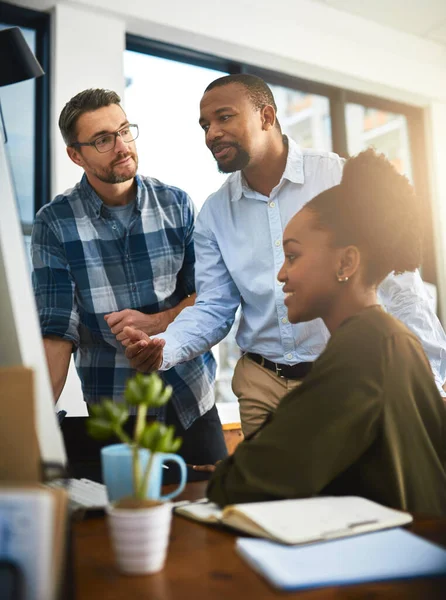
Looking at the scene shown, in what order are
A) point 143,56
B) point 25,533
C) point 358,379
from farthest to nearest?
point 143,56 < point 358,379 < point 25,533

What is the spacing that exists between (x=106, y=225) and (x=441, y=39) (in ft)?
3.79

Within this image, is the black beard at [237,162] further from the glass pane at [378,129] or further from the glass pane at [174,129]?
the glass pane at [378,129]

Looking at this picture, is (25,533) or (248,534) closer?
(25,533)

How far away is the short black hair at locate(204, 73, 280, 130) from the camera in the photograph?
45.9 inches

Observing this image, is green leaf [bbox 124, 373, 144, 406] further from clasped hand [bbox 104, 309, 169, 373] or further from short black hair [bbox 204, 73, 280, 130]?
short black hair [bbox 204, 73, 280, 130]

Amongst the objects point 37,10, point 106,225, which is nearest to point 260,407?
point 106,225

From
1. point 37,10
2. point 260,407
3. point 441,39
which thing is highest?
point 37,10

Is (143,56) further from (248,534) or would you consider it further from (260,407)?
(248,534)

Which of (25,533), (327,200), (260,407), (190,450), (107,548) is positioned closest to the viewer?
(25,533)

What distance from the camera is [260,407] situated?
108cm

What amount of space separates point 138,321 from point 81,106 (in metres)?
0.52

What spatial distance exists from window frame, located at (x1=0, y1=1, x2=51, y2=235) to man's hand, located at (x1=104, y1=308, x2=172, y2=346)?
653 mm

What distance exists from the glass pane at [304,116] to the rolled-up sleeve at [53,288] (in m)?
0.61

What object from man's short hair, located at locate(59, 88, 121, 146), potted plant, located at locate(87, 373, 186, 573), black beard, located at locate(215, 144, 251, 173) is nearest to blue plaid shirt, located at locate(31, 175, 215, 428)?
man's short hair, located at locate(59, 88, 121, 146)
